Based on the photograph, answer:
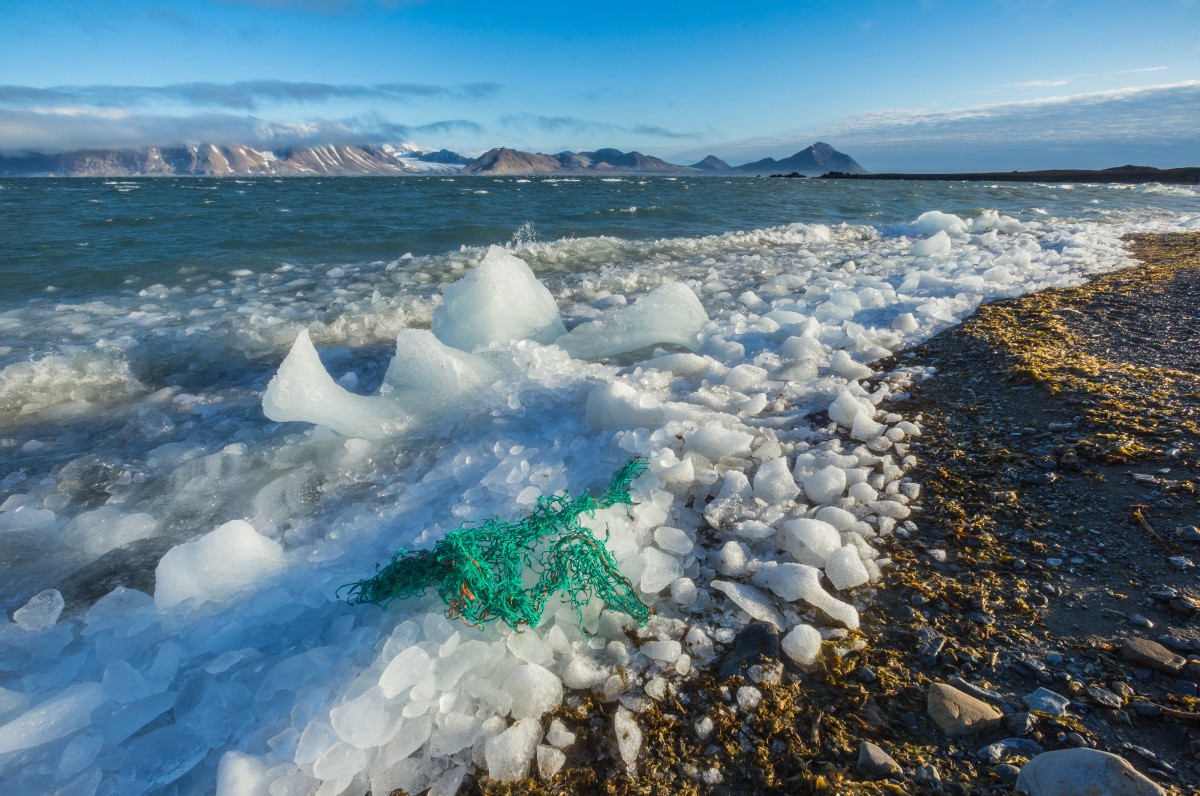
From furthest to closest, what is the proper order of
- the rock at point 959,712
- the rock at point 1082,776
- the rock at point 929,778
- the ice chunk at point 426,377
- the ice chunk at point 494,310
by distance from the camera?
the ice chunk at point 494,310
the ice chunk at point 426,377
the rock at point 959,712
the rock at point 929,778
the rock at point 1082,776

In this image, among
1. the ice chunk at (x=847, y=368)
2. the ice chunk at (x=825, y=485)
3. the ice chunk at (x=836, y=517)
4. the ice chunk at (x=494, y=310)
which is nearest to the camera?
the ice chunk at (x=836, y=517)

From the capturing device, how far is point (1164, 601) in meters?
1.64

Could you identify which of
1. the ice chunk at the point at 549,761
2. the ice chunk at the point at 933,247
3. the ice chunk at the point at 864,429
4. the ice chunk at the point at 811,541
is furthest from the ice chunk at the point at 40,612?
the ice chunk at the point at 933,247

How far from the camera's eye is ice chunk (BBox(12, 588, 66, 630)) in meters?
1.93

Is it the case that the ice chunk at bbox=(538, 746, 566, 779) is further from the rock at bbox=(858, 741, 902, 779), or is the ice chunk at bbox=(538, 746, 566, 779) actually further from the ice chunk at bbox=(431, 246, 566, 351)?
the ice chunk at bbox=(431, 246, 566, 351)

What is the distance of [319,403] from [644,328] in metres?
2.41

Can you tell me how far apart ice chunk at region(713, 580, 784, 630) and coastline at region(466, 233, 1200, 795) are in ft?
0.35

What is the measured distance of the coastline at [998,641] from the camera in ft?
4.33

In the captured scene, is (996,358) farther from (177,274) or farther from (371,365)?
(177,274)

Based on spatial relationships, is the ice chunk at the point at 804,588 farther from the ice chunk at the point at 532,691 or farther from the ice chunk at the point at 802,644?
the ice chunk at the point at 532,691

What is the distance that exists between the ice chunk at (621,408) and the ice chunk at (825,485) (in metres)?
0.83

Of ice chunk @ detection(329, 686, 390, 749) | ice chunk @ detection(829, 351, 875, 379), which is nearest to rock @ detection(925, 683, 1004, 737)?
ice chunk @ detection(329, 686, 390, 749)

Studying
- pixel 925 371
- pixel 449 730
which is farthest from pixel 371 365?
pixel 925 371

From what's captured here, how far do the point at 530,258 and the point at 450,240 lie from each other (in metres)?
3.39
